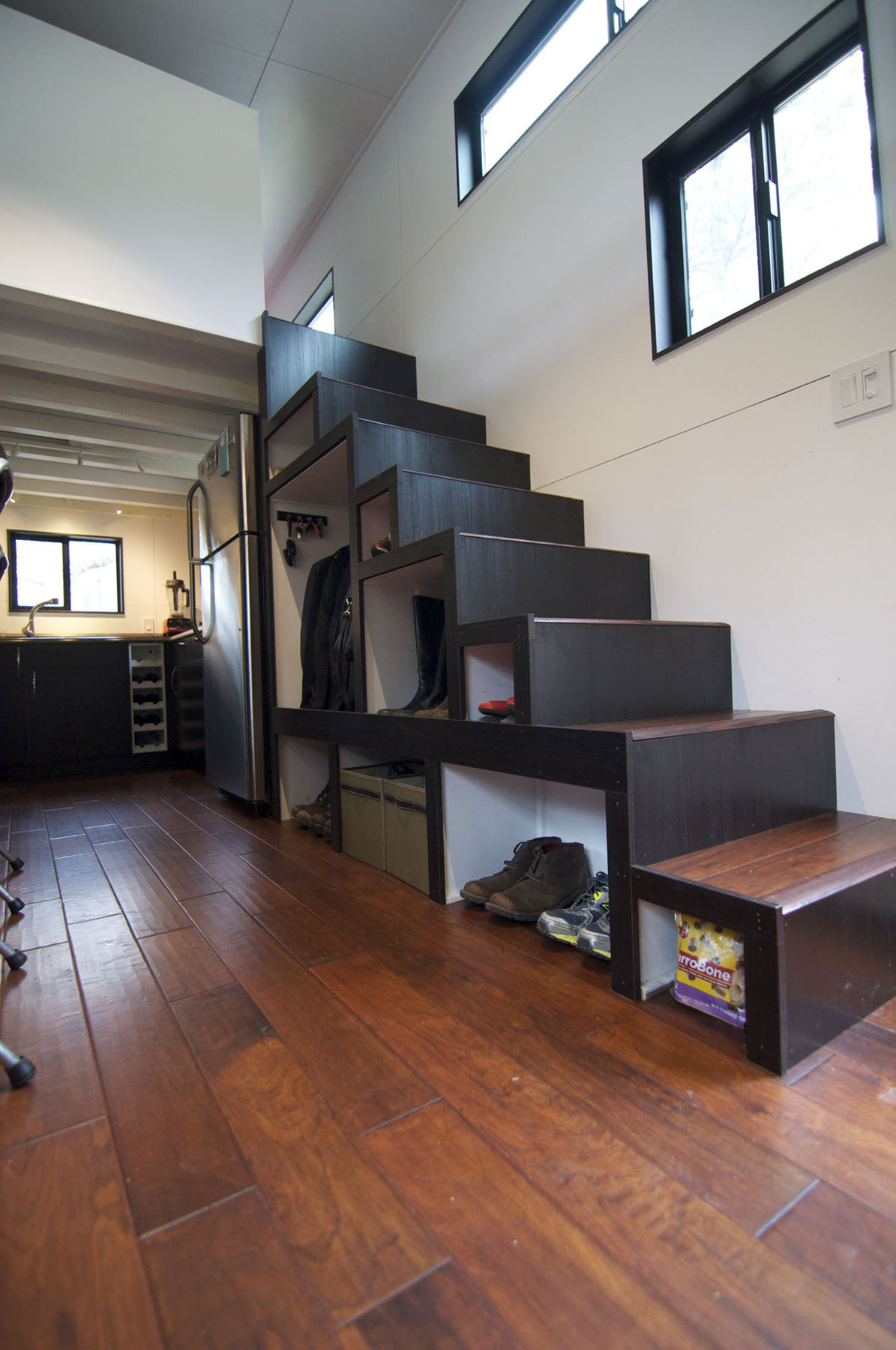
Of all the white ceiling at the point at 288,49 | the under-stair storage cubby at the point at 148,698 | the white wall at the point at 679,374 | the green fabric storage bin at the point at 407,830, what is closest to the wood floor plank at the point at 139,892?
the green fabric storage bin at the point at 407,830

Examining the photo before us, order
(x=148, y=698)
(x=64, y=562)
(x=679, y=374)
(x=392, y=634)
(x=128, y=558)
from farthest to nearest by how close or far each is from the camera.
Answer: (x=128, y=558) → (x=64, y=562) → (x=148, y=698) → (x=392, y=634) → (x=679, y=374)

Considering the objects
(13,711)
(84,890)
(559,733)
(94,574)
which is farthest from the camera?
(94,574)

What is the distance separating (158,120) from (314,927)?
3.23m

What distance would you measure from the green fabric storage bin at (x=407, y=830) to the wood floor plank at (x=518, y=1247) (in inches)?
37.2

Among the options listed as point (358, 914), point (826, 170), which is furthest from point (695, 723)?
point (826, 170)

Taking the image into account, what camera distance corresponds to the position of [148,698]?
191 inches

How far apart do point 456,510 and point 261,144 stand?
295 cm

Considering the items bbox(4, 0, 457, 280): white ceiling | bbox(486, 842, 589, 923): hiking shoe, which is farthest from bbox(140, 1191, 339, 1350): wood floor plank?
bbox(4, 0, 457, 280): white ceiling

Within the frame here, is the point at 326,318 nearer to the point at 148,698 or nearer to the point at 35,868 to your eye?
the point at 148,698

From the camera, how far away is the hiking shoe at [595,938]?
51.9 inches

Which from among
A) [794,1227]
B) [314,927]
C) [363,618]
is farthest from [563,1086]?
[363,618]

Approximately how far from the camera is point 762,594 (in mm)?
1649

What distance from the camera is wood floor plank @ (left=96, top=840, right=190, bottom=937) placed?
1.66 m

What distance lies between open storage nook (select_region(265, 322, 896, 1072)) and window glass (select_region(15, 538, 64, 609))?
141 inches
